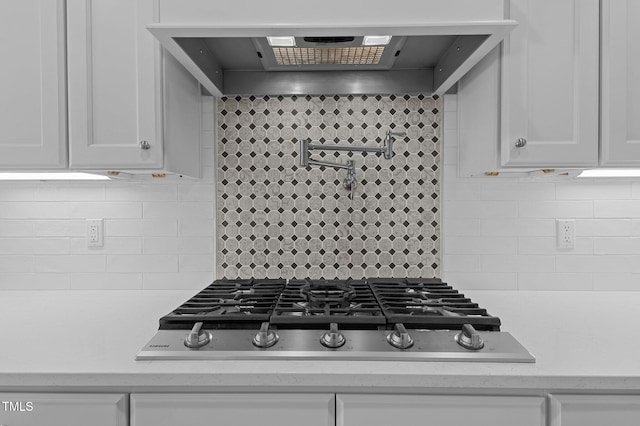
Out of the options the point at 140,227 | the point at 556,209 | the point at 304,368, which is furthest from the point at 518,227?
the point at 140,227

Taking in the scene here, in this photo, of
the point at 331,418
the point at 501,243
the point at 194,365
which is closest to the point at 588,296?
the point at 501,243

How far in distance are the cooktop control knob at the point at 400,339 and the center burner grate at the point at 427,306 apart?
10cm

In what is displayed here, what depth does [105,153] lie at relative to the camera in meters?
1.43

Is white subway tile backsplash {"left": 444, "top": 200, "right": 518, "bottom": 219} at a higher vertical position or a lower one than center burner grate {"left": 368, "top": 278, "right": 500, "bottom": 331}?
higher

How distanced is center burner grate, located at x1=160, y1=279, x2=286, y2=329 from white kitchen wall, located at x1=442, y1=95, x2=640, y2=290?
78cm

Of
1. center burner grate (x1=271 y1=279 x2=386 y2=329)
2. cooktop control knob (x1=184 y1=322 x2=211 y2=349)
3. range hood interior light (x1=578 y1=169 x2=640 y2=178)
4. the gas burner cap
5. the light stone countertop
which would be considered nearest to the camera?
the light stone countertop

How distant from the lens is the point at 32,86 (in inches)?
56.7

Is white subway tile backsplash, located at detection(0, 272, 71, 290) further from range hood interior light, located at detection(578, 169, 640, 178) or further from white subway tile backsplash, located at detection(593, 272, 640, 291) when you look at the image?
white subway tile backsplash, located at detection(593, 272, 640, 291)

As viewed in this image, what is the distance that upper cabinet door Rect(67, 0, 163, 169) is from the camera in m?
1.42

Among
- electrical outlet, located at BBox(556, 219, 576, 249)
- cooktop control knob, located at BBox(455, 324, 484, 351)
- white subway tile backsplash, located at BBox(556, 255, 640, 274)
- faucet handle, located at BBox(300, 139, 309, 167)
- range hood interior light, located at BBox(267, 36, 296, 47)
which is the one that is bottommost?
cooktop control knob, located at BBox(455, 324, 484, 351)

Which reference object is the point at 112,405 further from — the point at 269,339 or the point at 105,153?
the point at 105,153

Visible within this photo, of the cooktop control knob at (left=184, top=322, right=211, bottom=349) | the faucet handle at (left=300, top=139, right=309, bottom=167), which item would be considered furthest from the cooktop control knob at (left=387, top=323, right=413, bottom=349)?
the faucet handle at (left=300, top=139, right=309, bottom=167)

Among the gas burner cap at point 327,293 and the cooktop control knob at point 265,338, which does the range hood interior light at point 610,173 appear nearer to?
the gas burner cap at point 327,293

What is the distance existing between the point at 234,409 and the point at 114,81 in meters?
1.07
